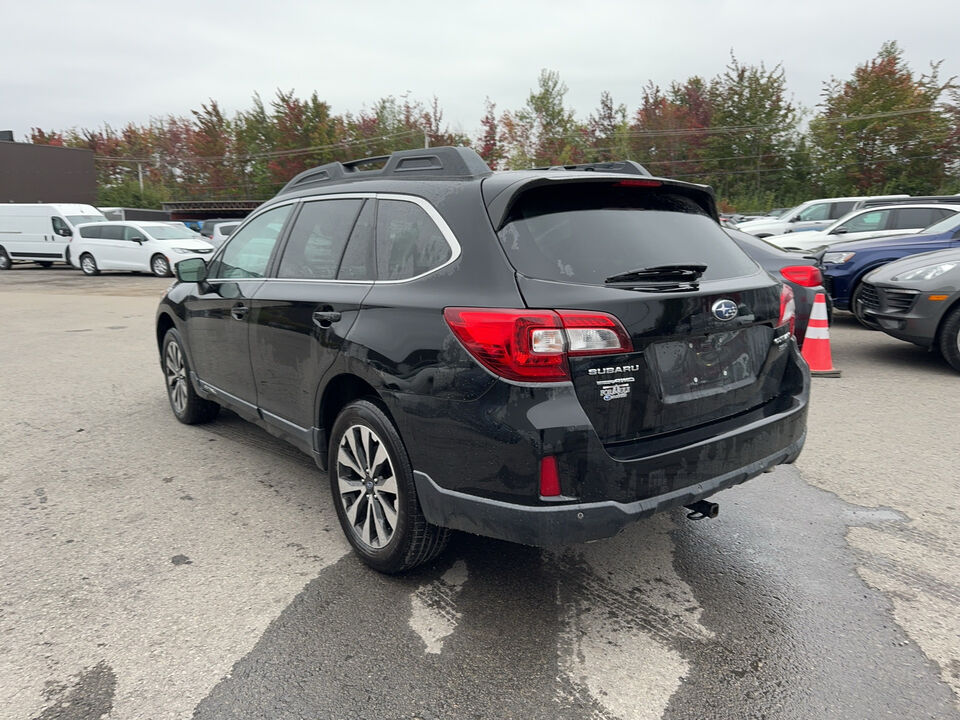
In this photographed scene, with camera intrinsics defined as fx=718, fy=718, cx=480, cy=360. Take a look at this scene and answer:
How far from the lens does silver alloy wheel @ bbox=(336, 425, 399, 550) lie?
303 cm

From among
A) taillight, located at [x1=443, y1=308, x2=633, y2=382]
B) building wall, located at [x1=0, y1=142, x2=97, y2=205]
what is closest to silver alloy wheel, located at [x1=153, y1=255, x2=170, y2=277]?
taillight, located at [x1=443, y1=308, x2=633, y2=382]

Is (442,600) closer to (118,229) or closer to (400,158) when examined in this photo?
(400,158)

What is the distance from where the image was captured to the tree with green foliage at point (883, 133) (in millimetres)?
36344

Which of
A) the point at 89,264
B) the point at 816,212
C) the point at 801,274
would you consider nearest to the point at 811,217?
the point at 816,212

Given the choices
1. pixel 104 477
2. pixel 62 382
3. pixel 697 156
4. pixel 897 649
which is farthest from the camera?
pixel 697 156

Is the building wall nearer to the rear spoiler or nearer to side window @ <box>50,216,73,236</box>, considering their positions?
side window @ <box>50,216,73,236</box>

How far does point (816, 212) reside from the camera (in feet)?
62.7

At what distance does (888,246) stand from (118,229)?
2203cm

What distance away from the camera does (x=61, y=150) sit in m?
42.7

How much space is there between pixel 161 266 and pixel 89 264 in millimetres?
3273

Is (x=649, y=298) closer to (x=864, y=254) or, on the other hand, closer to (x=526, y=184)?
(x=526, y=184)

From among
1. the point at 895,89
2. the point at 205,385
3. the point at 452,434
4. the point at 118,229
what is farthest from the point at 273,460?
the point at 895,89

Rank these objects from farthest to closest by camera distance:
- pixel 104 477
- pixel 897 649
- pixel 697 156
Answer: pixel 697 156 < pixel 104 477 < pixel 897 649

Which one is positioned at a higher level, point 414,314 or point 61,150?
point 61,150
